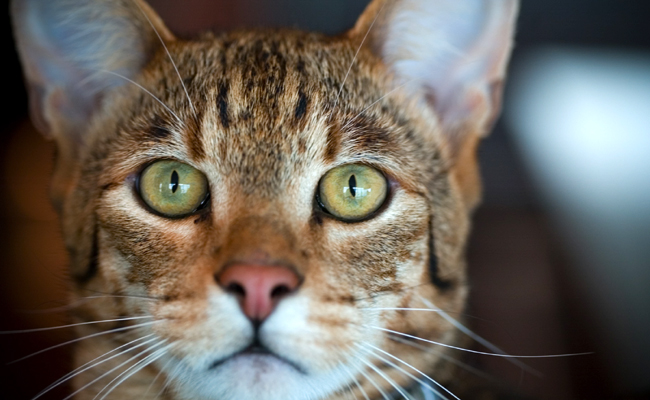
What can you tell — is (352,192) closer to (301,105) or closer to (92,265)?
(301,105)

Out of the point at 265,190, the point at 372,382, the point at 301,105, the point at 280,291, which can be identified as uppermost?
the point at 301,105

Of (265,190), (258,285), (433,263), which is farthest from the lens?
(433,263)

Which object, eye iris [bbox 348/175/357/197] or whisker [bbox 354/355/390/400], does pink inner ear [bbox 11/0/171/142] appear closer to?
eye iris [bbox 348/175/357/197]

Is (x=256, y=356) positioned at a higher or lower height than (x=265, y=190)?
lower

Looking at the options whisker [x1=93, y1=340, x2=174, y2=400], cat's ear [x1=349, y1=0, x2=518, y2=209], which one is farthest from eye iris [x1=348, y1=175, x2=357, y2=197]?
whisker [x1=93, y1=340, x2=174, y2=400]

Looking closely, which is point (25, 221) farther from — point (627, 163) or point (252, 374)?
point (627, 163)

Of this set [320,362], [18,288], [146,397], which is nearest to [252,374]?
[320,362]

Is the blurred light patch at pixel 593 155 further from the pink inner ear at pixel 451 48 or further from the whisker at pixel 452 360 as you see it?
the whisker at pixel 452 360

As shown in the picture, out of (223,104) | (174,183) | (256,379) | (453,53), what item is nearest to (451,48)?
(453,53)
